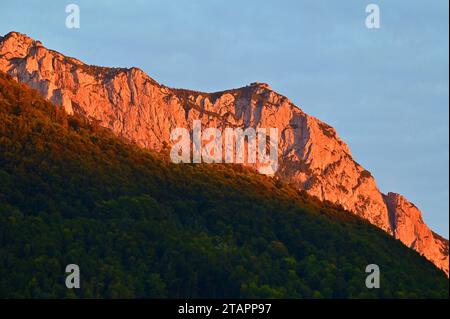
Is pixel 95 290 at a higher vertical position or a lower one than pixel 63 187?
lower

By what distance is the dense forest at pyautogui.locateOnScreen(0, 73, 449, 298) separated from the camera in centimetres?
13125

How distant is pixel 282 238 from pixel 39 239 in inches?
1368

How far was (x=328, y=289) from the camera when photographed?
138 m

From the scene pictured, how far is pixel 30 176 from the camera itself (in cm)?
14938

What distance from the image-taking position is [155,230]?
144 m

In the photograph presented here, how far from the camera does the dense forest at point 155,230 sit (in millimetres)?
131250

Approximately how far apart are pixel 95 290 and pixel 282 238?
3592 centimetres

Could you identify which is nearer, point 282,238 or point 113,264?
point 113,264
